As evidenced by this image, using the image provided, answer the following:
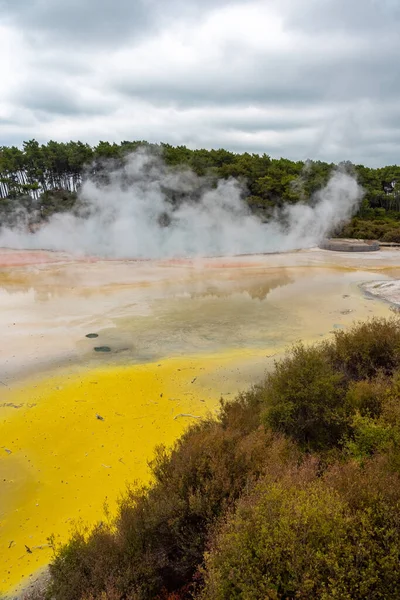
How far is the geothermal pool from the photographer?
18.3 ft

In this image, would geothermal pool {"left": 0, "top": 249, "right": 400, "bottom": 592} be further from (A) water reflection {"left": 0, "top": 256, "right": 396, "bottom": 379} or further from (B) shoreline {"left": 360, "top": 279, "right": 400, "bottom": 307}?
(B) shoreline {"left": 360, "top": 279, "right": 400, "bottom": 307}

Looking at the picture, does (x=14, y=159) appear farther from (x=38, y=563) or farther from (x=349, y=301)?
(x=38, y=563)

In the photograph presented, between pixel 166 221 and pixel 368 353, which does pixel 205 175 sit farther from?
pixel 368 353

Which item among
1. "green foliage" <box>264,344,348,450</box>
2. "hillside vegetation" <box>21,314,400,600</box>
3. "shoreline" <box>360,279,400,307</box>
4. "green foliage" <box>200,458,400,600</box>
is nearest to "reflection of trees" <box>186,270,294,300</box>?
"shoreline" <box>360,279,400,307</box>

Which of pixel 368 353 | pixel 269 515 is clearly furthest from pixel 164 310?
pixel 269 515

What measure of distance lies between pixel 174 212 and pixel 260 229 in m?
6.48

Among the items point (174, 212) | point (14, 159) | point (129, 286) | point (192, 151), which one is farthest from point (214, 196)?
point (14, 159)

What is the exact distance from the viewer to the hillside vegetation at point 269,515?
9.52 feet

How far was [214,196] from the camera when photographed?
104 ft

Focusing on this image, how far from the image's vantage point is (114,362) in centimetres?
970

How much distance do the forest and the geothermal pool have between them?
14.0 m

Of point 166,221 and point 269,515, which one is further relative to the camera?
point 166,221

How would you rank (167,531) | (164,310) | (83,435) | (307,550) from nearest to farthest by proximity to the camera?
(307,550) → (167,531) → (83,435) → (164,310)

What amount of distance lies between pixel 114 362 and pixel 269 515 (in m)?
6.97
